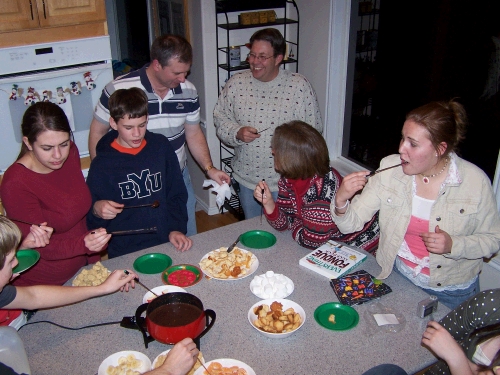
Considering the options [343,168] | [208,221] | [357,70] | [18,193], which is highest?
[357,70]

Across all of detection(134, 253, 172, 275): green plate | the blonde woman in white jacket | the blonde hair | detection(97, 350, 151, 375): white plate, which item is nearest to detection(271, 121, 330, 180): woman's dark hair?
the blonde woman in white jacket

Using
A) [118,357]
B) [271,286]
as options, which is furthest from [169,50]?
[118,357]

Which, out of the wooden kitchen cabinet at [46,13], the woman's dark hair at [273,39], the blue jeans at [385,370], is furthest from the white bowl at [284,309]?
the wooden kitchen cabinet at [46,13]

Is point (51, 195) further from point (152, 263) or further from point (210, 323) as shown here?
point (210, 323)

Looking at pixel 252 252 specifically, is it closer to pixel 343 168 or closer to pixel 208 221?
pixel 343 168

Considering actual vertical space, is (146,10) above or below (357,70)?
above

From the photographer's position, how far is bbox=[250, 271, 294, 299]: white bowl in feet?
6.37

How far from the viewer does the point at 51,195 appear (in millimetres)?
2119

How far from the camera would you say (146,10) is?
14.7 ft

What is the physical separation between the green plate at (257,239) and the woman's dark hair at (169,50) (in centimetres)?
96

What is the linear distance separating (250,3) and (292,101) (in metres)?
1.15

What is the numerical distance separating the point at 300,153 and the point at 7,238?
1194mm

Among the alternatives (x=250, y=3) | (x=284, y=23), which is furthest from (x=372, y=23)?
(x=250, y=3)

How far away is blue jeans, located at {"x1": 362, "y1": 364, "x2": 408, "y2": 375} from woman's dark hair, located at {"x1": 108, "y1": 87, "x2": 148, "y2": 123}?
1425mm
